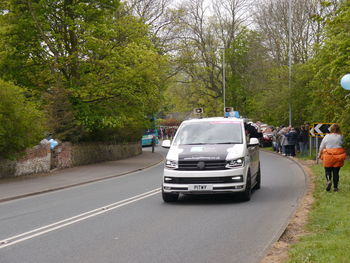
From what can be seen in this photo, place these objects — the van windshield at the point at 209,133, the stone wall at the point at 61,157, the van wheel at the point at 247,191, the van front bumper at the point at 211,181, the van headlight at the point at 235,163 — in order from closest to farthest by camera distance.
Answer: the van front bumper at the point at 211,181, the van headlight at the point at 235,163, the van wheel at the point at 247,191, the van windshield at the point at 209,133, the stone wall at the point at 61,157

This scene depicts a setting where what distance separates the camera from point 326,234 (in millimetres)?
8117

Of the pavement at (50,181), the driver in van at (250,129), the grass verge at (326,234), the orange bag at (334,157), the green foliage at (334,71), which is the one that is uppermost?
the green foliage at (334,71)

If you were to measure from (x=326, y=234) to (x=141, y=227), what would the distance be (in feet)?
10.4

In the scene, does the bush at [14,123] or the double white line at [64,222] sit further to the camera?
the bush at [14,123]

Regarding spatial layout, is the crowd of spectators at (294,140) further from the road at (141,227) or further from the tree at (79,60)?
the road at (141,227)

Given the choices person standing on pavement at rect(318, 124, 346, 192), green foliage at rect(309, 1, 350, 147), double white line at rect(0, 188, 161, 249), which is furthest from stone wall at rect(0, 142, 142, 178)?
person standing on pavement at rect(318, 124, 346, 192)

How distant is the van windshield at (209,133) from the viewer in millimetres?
13427

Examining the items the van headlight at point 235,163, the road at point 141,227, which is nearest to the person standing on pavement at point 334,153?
the road at point 141,227

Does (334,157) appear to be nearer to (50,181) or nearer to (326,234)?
(326,234)

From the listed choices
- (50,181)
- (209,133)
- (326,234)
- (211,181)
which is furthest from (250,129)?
(326,234)

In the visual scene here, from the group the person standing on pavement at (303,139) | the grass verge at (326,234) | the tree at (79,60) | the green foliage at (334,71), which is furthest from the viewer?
the person standing on pavement at (303,139)

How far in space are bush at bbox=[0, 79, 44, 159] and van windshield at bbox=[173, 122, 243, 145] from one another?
25.9 feet

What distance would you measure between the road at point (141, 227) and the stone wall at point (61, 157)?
20.9 feet

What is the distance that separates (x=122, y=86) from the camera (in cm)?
2897
